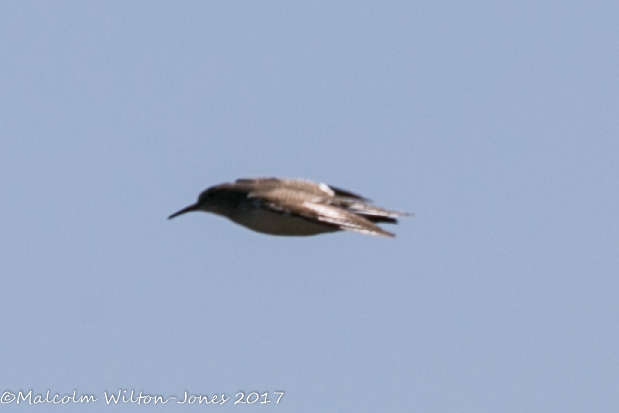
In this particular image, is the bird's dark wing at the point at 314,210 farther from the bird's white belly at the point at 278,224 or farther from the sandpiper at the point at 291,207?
the bird's white belly at the point at 278,224

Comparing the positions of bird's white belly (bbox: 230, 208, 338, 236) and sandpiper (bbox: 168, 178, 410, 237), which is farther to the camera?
bird's white belly (bbox: 230, 208, 338, 236)

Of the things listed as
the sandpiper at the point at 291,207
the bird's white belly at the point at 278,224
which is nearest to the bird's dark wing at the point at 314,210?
the sandpiper at the point at 291,207

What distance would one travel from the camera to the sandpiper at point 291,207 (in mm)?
25156

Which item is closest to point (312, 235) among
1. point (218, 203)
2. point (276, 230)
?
point (276, 230)

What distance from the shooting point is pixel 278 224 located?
26.3 m

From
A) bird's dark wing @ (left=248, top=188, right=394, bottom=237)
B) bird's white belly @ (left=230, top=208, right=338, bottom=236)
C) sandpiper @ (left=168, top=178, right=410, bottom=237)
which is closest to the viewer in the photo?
bird's dark wing @ (left=248, top=188, right=394, bottom=237)

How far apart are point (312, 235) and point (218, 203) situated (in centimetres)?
268

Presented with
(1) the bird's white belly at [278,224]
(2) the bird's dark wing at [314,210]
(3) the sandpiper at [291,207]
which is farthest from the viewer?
(1) the bird's white belly at [278,224]

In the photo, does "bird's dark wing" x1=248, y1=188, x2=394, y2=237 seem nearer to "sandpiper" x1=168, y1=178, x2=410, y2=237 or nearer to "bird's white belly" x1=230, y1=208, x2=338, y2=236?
"sandpiper" x1=168, y1=178, x2=410, y2=237

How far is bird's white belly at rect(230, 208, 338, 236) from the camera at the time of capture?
25.8 m

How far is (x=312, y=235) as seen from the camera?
26344 millimetres

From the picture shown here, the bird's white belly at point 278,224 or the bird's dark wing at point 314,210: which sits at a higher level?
the bird's dark wing at point 314,210

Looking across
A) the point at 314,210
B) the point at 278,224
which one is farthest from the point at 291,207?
the point at 278,224

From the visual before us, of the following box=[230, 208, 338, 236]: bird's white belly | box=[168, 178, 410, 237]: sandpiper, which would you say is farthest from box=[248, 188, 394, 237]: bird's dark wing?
box=[230, 208, 338, 236]: bird's white belly
